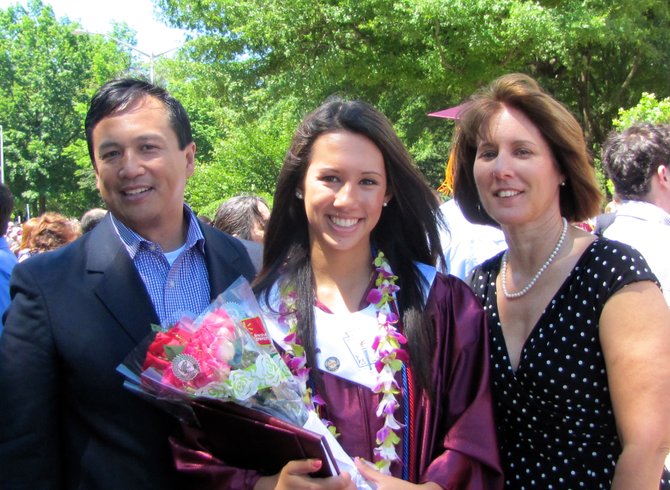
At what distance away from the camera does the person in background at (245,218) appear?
18.6 feet

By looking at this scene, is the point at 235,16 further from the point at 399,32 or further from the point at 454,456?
the point at 454,456

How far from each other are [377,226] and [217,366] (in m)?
0.92

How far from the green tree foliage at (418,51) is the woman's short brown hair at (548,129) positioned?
7.48 meters

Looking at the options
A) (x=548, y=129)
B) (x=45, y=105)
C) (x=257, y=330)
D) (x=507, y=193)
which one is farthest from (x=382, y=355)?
(x=45, y=105)

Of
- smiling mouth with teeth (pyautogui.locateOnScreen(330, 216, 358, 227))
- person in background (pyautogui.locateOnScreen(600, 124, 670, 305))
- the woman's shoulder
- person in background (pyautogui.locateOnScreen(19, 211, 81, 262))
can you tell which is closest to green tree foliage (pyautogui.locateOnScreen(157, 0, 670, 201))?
person in background (pyautogui.locateOnScreen(19, 211, 81, 262))

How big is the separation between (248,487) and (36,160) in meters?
38.7

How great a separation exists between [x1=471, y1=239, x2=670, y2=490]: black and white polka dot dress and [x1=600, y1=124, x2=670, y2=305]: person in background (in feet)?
4.78

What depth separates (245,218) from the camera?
5.71 metres

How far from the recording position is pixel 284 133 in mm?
12781

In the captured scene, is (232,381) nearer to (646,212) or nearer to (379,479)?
(379,479)

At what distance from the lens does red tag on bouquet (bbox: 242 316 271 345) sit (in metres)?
2.01

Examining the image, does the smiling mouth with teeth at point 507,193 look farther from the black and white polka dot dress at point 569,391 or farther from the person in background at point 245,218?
the person in background at point 245,218

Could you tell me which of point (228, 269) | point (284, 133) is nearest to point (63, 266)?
Answer: point (228, 269)

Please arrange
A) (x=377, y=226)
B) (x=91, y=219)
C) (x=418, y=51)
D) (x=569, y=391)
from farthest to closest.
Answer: (x=418, y=51) < (x=91, y=219) < (x=377, y=226) < (x=569, y=391)
